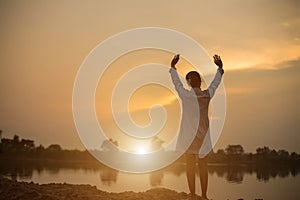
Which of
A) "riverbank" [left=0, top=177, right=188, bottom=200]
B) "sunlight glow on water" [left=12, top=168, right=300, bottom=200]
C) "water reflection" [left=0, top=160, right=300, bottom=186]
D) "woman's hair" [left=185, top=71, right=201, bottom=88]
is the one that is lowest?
"riverbank" [left=0, top=177, right=188, bottom=200]

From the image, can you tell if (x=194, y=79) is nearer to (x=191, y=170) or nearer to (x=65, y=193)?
(x=191, y=170)

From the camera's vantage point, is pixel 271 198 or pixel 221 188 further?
pixel 221 188

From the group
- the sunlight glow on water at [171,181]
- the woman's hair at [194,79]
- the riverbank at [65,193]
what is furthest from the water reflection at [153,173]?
the woman's hair at [194,79]

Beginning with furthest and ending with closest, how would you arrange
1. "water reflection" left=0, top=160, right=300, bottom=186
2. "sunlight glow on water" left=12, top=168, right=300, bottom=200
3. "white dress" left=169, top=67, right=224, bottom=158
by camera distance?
"water reflection" left=0, top=160, right=300, bottom=186
"sunlight glow on water" left=12, top=168, right=300, bottom=200
"white dress" left=169, top=67, right=224, bottom=158

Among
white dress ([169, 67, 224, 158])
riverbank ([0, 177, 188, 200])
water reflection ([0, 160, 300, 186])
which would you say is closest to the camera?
white dress ([169, 67, 224, 158])

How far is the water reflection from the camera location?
6.71 m

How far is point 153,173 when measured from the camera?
7.00m

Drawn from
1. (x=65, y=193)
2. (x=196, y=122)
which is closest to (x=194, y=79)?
(x=196, y=122)

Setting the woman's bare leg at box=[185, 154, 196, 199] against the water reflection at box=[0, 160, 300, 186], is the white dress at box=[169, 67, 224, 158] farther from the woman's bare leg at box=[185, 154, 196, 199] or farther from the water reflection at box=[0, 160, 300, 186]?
the water reflection at box=[0, 160, 300, 186]

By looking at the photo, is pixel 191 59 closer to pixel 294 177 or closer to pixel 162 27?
pixel 162 27

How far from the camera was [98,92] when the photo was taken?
20.5ft

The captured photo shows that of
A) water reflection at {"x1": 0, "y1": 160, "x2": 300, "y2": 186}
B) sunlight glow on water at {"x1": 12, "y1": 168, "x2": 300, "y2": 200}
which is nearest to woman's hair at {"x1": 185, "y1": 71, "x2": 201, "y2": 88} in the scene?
sunlight glow on water at {"x1": 12, "y1": 168, "x2": 300, "y2": 200}

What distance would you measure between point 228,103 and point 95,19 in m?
2.27

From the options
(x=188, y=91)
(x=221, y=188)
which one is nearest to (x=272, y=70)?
(x=221, y=188)
